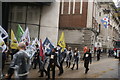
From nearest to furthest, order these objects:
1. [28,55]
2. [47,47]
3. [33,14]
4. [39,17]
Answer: [28,55] < [47,47] < [33,14] < [39,17]

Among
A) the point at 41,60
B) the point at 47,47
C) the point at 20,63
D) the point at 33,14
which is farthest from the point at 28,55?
the point at 33,14

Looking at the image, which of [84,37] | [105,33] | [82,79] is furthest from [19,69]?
[105,33]

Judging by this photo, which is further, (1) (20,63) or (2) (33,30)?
(2) (33,30)

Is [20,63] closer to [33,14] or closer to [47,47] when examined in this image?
[47,47]

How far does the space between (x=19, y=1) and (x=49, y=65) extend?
1105cm

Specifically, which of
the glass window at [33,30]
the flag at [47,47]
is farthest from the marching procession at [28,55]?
the glass window at [33,30]

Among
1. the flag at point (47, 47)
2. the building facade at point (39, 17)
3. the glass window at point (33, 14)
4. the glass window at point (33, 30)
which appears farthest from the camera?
the glass window at point (33, 30)

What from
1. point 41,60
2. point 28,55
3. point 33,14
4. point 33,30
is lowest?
point 41,60

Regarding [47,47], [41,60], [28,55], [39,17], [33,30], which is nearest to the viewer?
[28,55]

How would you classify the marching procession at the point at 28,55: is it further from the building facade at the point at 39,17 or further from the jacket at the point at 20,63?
the building facade at the point at 39,17

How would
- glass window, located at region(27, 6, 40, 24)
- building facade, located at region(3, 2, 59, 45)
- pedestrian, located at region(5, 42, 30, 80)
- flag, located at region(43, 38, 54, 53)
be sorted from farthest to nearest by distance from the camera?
glass window, located at region(27, 6, 40, 24)
building facade, located at region(3, 2, 59, 45)
flag, located at region(43, 38, 54, 53)
pedestrian, located at region(5, 42, 30, 80)

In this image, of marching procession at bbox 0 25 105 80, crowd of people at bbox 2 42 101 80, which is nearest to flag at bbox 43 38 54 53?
marching procession at bbox 0 25 105 80

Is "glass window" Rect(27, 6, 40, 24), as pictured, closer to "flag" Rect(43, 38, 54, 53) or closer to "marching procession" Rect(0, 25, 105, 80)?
"marching procession" Rect(0, 25, 105, 80)

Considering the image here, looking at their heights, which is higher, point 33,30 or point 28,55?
point 33,30
